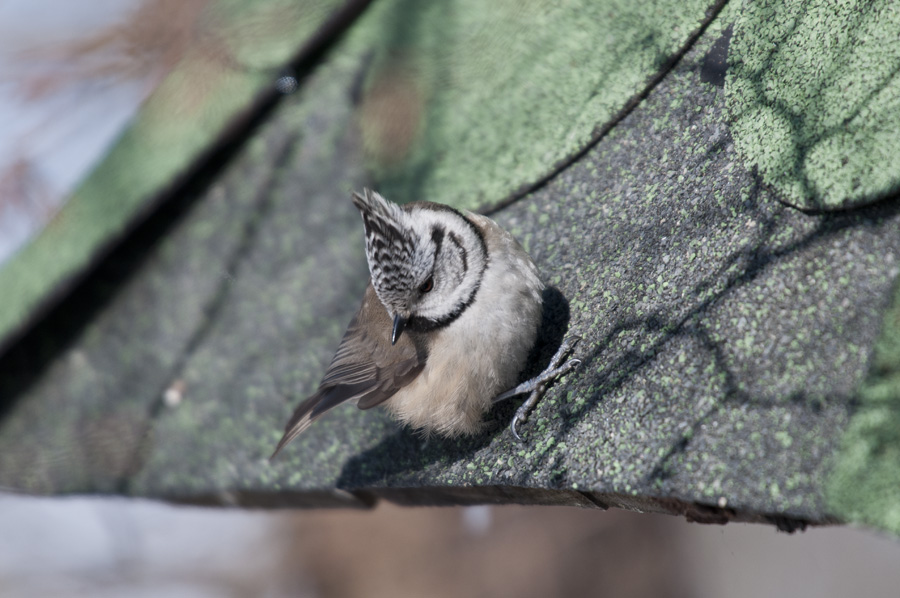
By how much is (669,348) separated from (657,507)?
0.32 m

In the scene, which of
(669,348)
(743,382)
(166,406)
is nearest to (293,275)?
(166,406)

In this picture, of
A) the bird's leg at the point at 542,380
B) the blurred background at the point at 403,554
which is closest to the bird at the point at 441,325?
the bird's leg at the point at 542,380

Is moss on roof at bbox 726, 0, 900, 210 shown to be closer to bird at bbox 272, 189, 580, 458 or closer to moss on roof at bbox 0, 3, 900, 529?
moss on roof at bbox 0, 3, 900, 529

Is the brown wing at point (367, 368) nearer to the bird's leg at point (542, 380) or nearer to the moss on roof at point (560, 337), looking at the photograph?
the moss on roof at point (560, 337)

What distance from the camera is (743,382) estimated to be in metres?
1.38

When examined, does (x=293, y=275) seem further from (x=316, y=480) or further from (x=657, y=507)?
(x=657, y=507)

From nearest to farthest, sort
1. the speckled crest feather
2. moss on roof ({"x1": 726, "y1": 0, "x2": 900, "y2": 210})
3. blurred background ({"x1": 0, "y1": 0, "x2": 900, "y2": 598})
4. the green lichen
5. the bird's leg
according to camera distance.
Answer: the green lichen → moss on roof ({"x1": 726, "y1": 0, "x2": 900, "y2": 210}) → the bird's leg → the speckled crest feather → blurred background ({"x1": 0, "y1": 0, "x2": 900, "y2": 598})

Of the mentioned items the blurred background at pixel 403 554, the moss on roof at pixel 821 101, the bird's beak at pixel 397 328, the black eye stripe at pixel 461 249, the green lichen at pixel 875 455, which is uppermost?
the moss on roof at pixel 821 101

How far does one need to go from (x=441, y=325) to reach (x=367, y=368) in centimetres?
27

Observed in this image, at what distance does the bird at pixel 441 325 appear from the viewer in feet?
6.45

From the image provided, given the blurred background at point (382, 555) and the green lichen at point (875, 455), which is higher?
the green lichen at point (875, 455)

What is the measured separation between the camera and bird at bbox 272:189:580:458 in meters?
1.96

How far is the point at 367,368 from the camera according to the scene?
2.19 m

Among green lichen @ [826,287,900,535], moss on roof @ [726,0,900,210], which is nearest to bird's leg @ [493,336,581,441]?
moss on roof @ [726,0,900,210]
